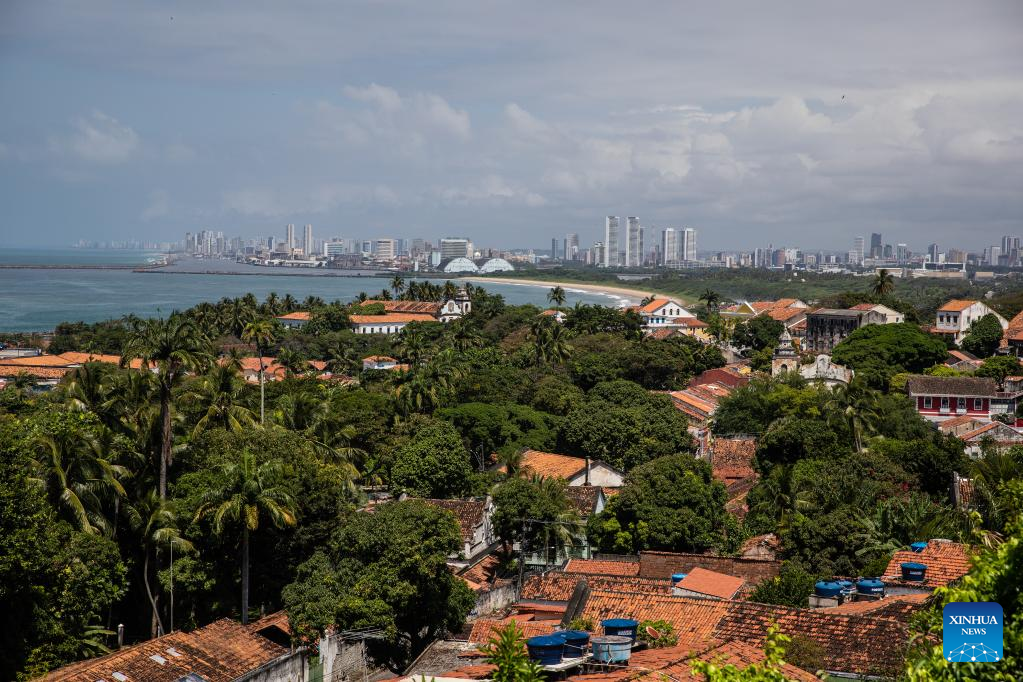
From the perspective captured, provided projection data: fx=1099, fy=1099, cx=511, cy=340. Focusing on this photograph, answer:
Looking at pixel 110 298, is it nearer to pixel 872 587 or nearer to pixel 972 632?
pixel 872 587

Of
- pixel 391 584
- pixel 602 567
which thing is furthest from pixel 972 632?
pixel 602 567

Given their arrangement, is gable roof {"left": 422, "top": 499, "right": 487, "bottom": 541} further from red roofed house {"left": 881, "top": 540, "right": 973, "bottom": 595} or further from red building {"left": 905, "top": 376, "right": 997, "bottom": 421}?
red building {"left": 905, "top": 376, "right": 997, "bottom": 421}

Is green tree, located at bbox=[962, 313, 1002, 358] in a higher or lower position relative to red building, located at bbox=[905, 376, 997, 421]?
higher

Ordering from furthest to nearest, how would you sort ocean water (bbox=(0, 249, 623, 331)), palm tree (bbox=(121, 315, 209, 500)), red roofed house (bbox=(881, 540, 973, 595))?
ocean water (bbox=(0, 249, 623, 331)) → palm tree (bbox=(121, 315, 209, 500)) → red roofed house (bbox=(881, 540, 973, 595))

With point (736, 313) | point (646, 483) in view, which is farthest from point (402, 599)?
point (736, 313)

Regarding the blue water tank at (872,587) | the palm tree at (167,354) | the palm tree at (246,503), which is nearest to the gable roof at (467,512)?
the palm tree at (246,503)

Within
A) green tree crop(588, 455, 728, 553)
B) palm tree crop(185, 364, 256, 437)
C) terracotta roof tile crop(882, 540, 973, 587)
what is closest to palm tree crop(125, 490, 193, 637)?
palm tree crop(185, 364, 256, 437)
